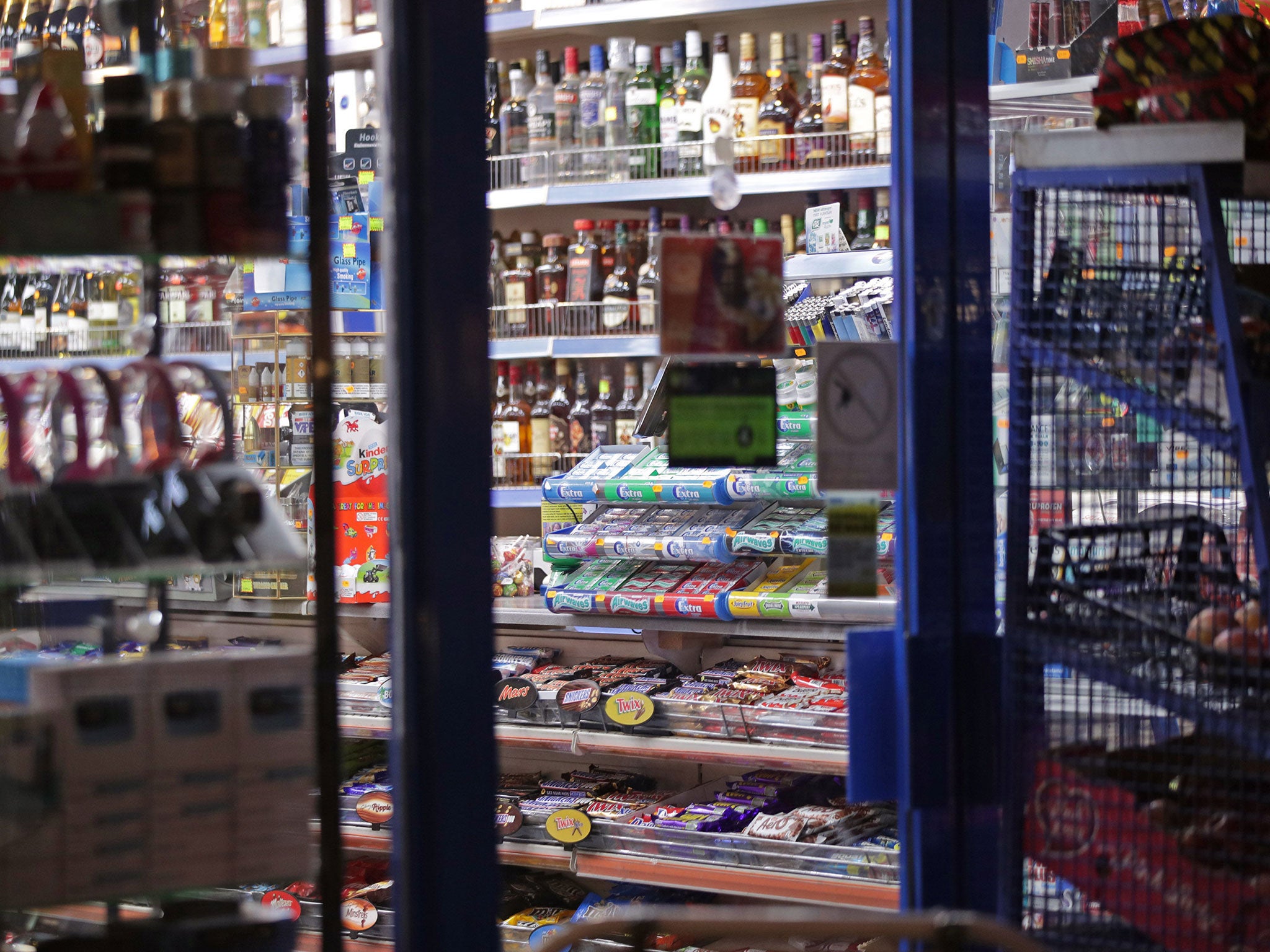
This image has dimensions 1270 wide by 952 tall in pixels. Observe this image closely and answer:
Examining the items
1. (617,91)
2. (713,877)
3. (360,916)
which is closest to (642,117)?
(617,91)

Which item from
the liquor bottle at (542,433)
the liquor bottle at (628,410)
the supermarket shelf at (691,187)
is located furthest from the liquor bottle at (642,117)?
the liquor bottle at (542,433)

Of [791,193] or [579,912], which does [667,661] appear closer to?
[579,912]

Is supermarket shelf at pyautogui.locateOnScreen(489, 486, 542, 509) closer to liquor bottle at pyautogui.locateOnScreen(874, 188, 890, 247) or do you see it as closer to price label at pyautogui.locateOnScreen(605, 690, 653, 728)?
price label at pyautogui.locateOnScreen(605, 690, 653, 728)

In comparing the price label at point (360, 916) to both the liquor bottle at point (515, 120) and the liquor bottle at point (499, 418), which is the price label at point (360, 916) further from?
the liquor bottle at point (515, 120)

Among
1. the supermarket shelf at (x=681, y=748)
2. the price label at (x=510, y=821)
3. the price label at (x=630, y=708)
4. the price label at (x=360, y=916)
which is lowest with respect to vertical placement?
the price label at (x=360, y=916)

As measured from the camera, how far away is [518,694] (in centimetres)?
335

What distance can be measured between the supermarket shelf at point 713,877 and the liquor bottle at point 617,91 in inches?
69.3

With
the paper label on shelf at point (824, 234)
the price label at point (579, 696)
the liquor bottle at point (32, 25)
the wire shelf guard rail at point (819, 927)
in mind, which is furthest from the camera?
the price label at point (579, 696)

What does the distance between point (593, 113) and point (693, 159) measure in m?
0.38

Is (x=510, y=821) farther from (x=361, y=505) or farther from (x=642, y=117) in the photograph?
(x=642, y=117)

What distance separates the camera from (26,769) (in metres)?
1.29

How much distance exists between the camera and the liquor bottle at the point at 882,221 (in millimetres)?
3383

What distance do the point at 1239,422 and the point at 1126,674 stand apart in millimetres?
314

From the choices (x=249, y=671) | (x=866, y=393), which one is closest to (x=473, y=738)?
(x=249, y=671)
